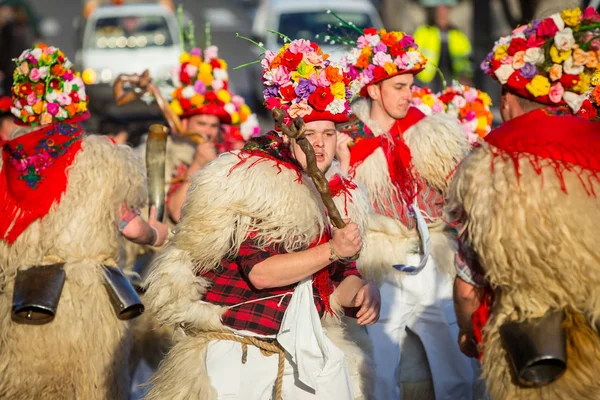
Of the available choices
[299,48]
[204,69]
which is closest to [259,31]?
[204,69]

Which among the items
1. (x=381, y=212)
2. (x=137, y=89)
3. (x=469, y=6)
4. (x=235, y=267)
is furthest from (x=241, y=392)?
(x=469, y=6)

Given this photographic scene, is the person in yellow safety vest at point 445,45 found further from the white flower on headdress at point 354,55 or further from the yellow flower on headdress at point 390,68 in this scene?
the yellow flower on headdress at point 390,68

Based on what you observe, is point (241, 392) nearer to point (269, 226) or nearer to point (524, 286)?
point (269, 226)

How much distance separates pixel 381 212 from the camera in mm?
5910

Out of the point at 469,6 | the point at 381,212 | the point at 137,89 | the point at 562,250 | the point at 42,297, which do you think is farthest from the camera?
the point at 469,6

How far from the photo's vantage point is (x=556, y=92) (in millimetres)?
3406

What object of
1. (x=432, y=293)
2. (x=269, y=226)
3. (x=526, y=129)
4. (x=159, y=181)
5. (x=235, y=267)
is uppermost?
(x=526, y=129)

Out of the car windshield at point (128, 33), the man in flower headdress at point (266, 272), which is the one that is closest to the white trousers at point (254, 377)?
the man in flower headdress at point (266, 272)

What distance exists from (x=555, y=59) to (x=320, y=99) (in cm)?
102

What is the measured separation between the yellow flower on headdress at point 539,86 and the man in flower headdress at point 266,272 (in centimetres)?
90

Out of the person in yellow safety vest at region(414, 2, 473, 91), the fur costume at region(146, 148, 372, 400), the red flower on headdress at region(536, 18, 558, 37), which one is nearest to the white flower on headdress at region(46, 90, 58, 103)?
the fur costume at region(146, 148, 372, 400)

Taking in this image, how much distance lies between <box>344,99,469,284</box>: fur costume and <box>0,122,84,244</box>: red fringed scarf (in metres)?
1.96

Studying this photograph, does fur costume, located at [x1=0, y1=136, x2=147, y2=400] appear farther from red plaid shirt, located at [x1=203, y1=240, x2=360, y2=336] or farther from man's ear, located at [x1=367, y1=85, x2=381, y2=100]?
man's ear, located at [x1=367, y1=85, x2=381, y2=100]

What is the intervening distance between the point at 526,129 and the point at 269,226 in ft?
3.76
